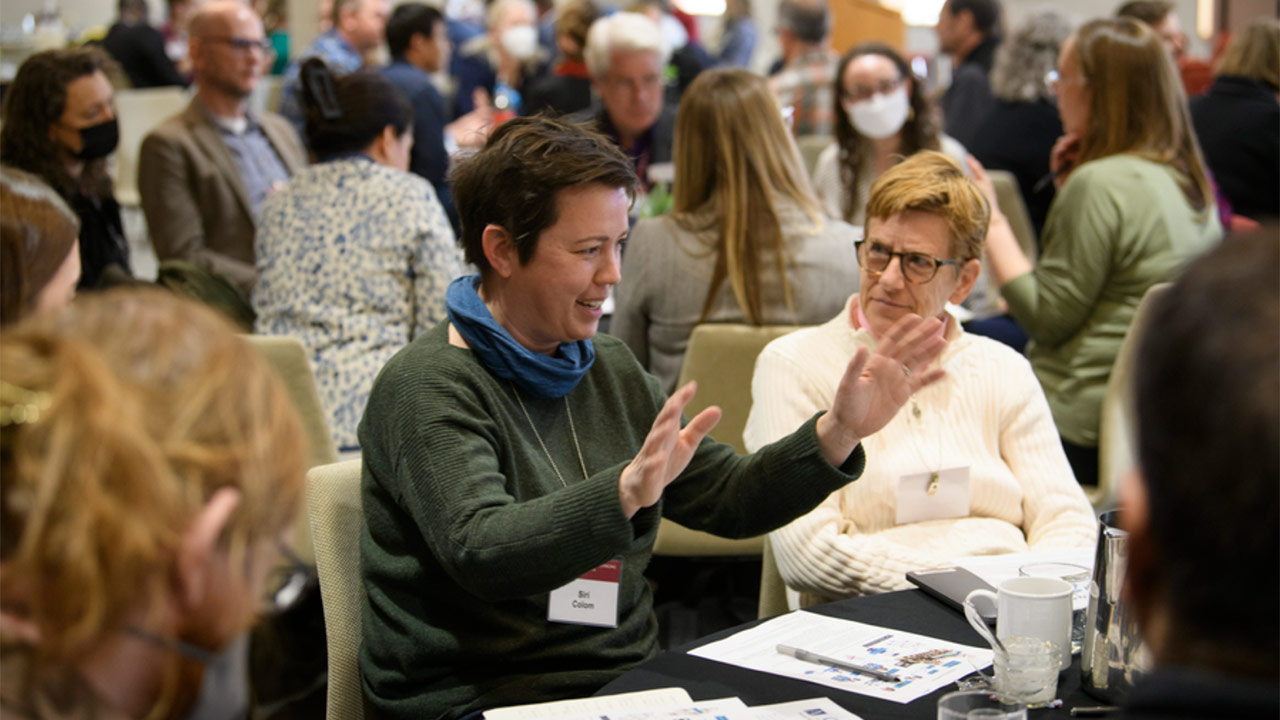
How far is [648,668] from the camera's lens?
63.3 inches

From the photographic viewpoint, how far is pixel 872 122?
4.55 metres

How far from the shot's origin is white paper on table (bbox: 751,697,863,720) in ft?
4.72

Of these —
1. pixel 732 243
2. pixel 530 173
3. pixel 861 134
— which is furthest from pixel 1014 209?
pixel 530 173

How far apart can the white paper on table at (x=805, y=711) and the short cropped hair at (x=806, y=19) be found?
5.35m

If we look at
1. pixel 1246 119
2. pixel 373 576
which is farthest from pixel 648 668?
pixel 1246 119

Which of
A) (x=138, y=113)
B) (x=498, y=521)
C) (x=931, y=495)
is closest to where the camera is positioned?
(x=498, y=521)

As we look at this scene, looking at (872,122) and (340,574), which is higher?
(872,122)

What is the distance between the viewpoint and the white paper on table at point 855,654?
1.54 meters

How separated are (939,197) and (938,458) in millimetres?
471

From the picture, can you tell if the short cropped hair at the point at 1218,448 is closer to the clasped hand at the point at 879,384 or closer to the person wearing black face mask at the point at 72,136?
the clasped hand at the point at 879,384

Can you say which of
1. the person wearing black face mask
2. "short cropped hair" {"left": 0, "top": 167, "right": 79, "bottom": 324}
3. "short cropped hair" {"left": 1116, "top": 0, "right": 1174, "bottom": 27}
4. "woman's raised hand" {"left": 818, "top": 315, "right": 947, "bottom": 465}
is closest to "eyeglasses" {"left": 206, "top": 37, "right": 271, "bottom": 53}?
the person wearing black face mask

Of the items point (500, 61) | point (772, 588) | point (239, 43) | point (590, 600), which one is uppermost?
point (239, 43)

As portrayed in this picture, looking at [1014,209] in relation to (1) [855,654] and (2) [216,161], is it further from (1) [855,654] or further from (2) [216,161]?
A: (1) [855,654]

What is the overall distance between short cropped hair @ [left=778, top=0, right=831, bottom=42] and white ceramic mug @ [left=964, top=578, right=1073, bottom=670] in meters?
5.19
